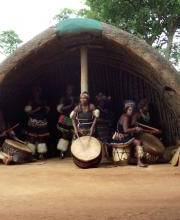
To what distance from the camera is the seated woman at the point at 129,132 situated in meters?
8.89

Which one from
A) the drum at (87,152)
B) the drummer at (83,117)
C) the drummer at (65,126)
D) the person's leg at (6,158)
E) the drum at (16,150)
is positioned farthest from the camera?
the drummer at (65,126)

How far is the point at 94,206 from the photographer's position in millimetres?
5340

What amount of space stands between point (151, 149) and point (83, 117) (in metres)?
1.42

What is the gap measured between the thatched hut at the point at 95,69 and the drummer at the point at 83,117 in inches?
51.8

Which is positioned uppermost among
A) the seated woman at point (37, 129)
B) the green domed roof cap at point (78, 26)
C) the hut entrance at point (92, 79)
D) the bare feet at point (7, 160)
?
the green domed roof cap at point (78, 26)

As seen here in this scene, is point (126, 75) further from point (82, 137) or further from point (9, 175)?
point (9, 175)

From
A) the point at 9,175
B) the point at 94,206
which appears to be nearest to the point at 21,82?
the point at 9,175

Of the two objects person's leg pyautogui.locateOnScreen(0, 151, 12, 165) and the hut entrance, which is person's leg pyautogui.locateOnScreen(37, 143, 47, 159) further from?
the hut entrance

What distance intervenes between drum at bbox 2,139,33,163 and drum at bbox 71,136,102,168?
1.32 metres

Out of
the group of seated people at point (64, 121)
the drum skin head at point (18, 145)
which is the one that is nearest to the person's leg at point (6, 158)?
the group of seated people at point (64, 121)

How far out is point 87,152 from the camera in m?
8.64

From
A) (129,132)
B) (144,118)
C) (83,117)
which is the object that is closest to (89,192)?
(129,132)

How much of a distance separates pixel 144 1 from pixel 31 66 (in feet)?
24.8

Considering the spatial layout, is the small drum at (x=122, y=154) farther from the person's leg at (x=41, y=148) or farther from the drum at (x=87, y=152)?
the person's leg at (x=41, y=148)
